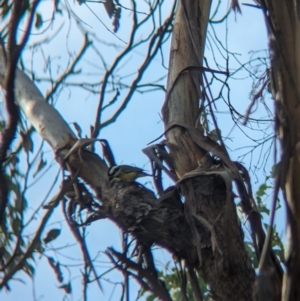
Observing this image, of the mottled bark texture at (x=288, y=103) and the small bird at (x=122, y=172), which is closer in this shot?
the mottled bark texture at (x=288, y=103)

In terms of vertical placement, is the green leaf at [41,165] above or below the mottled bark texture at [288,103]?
above

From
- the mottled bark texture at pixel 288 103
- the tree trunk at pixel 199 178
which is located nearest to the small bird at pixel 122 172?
the tree trunk at pixel 199 178

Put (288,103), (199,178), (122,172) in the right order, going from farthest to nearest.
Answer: (122,172)
(199,178)
(288,103)

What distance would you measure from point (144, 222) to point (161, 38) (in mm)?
1397

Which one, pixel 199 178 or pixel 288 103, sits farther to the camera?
pixel 199 178

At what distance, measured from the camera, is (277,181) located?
148 cm

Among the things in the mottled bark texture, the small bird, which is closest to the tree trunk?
the small bird

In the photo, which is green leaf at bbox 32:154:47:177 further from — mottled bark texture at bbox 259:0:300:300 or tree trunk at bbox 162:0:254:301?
mottled bark texture at bbox 259:0:300:300

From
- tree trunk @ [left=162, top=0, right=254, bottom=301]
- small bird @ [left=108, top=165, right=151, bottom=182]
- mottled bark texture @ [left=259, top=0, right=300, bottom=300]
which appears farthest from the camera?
small bird @ [left=108, top=165, right=151, bottom=182]

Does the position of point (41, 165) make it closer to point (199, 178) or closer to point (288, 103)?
point (199, 178)

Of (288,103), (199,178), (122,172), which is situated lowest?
(288,103)

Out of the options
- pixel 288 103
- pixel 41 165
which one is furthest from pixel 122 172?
pixel 288 103

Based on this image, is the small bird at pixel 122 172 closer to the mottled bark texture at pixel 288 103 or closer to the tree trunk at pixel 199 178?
the tree trunk at pixel 199 178

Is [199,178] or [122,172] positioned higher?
[122,172]
